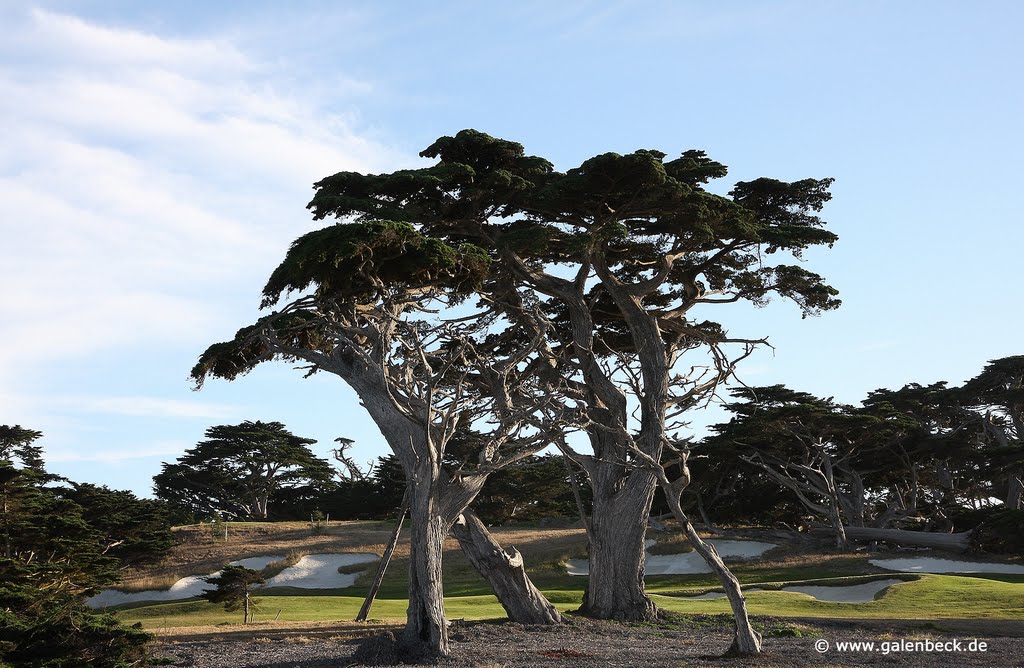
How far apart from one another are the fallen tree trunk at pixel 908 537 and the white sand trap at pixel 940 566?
98.7 inches

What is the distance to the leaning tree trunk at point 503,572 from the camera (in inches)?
872

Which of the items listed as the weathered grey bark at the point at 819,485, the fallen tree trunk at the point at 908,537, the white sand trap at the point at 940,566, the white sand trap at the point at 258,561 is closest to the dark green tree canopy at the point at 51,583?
the white sand trap at the point at 258,561

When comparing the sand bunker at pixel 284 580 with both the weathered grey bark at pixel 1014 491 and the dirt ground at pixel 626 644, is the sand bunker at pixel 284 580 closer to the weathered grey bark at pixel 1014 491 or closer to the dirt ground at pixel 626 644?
the dirt ground at pixel 626 644

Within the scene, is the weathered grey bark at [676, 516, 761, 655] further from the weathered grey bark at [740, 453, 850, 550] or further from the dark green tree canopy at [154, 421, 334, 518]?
the dark green tree canopy at [154, 421, 334, 518]

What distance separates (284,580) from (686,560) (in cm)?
1874

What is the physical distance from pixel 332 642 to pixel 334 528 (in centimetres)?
3362

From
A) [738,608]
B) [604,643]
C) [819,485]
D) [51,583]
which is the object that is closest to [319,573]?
[51,583]

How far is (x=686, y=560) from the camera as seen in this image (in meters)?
46.2

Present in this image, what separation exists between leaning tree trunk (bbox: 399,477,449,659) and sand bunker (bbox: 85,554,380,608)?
22.9 meters

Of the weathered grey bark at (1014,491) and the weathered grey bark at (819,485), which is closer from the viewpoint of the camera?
the weathered grey bark at (819,485)

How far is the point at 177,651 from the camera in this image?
731 inches

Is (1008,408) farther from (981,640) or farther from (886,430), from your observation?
(981,640)

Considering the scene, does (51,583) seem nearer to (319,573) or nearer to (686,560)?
(319,573)

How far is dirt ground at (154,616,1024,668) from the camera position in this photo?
659 inches
